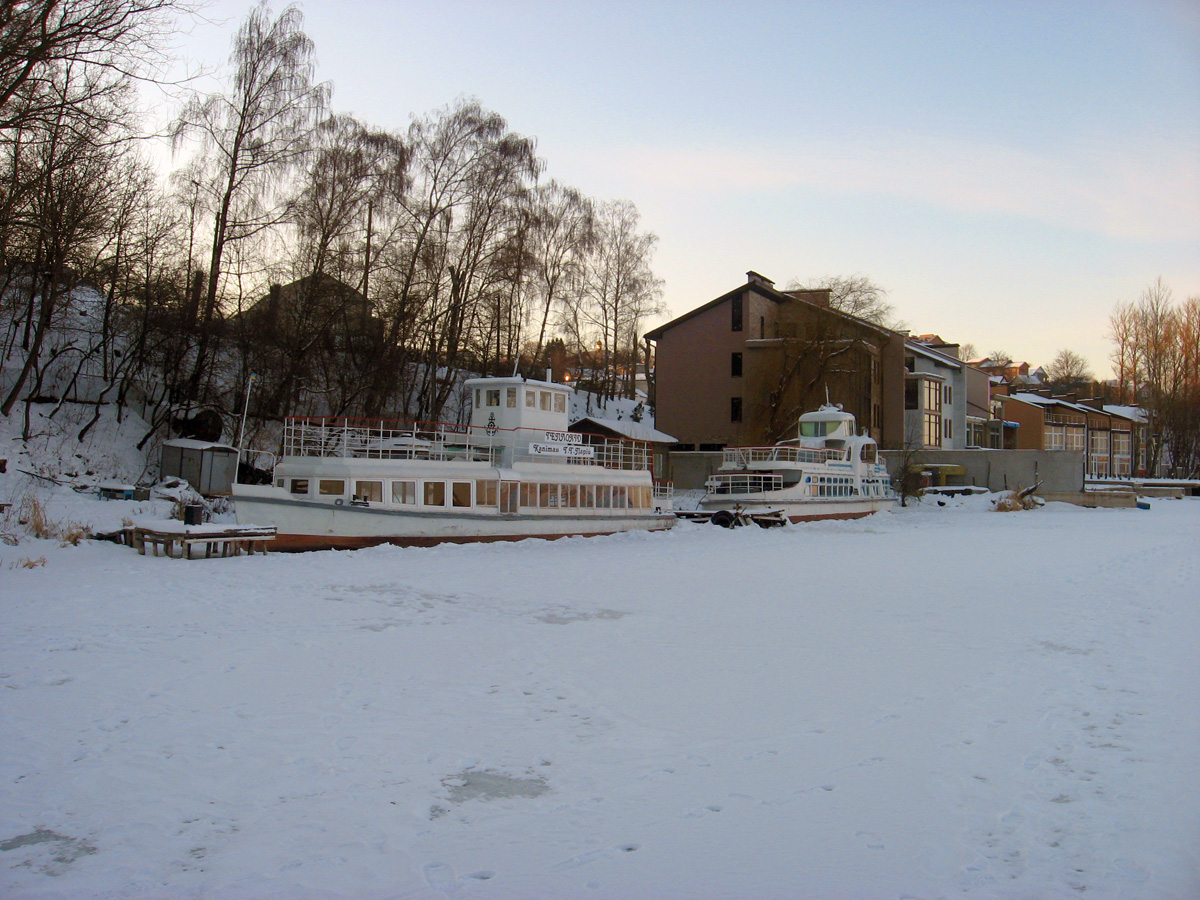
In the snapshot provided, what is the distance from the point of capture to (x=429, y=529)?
23.8 m

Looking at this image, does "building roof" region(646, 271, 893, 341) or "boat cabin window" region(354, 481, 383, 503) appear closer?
"boat cabin window" region(354, 481, 383, 503)

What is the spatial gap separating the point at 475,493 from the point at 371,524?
3422mm

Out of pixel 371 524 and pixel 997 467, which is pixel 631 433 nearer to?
pixel 997 467

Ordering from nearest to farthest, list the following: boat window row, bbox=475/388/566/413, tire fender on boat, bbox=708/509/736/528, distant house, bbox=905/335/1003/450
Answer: boat window row, bbox=475/388/566/413, tire fender on boat, bbox=708/509/736/528, distant house, bbox=905/335/1003/450

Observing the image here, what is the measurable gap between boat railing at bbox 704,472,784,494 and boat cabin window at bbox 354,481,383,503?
55.5ft

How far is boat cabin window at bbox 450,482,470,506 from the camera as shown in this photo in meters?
24.6

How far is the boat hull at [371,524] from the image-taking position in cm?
2138

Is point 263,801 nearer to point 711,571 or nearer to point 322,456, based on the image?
point 711,571

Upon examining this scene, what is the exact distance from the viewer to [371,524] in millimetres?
22656

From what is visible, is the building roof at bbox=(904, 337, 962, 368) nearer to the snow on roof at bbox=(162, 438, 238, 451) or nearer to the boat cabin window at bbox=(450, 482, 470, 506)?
the boat cabin window at bbox=(450, 482, 470, 506)

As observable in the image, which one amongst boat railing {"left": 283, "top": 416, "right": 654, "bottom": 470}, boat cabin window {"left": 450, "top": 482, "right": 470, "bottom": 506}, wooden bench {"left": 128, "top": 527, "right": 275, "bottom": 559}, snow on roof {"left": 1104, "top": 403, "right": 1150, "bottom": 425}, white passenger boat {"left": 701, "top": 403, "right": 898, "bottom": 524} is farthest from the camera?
snow on roof {"left": 1104, "top": 403, "right": 1150, "bottom": 425}

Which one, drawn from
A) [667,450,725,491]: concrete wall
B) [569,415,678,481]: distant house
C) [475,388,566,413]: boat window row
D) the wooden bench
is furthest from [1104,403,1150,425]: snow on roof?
the wooden bench

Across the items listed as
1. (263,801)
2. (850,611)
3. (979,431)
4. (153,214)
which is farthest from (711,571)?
(979,431)

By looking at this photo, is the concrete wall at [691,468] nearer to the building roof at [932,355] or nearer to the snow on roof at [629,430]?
the snow on roof at [629,430]
